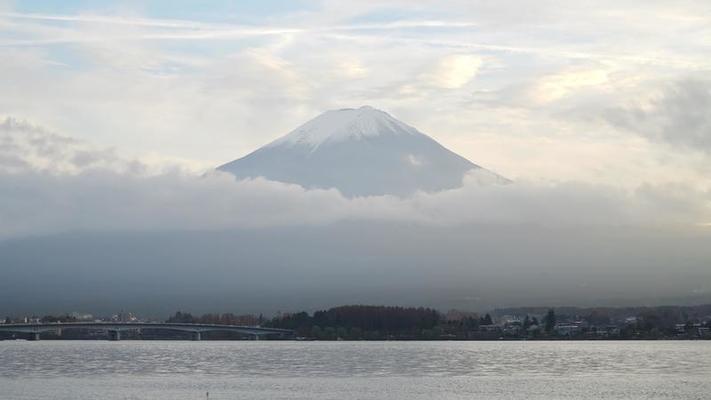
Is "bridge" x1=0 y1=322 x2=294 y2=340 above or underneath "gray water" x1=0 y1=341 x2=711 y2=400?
above

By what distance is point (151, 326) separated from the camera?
16562cm

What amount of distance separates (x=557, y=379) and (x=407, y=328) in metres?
105

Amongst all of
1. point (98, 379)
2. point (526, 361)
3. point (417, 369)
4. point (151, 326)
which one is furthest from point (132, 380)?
point (151, 326)

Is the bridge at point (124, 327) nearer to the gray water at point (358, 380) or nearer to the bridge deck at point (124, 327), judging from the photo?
the bridge deck at point (124, 327)

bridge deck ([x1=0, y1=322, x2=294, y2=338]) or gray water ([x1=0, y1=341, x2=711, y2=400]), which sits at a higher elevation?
bridge deck ([x1=0, y1=322, x2=294, y2=338])

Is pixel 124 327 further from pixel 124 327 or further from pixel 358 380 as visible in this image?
pixel 358 380

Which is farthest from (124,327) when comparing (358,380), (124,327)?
(358,380)

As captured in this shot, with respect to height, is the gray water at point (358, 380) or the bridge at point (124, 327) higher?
the bridge at point (124, 327)

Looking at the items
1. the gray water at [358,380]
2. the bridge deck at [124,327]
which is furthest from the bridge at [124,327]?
the gray water at [358,380]

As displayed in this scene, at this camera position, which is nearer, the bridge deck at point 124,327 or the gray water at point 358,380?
the gray water at point 358,380

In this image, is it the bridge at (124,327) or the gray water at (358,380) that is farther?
the bridge at (124,327)

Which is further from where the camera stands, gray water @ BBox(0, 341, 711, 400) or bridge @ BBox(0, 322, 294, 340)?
bridge @ BBox(0, 322, 294, 340)

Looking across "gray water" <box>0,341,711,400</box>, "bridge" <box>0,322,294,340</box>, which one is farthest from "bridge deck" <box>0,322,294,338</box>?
"gray water" <box>0,341,711,400</box>

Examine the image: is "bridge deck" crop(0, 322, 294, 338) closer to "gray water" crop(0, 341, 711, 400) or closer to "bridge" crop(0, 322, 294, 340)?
"bridge" crop(0, 322, 294, 340)
